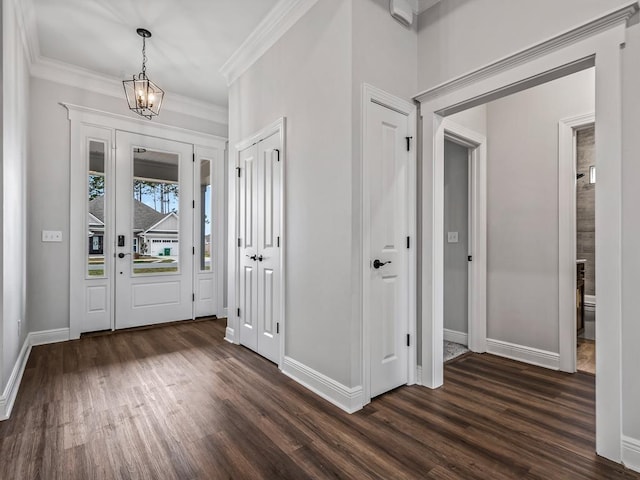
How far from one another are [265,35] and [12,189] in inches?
96.1

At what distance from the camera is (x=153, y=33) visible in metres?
3.28

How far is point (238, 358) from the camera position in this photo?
326 centimetres

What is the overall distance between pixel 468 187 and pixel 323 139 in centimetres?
188

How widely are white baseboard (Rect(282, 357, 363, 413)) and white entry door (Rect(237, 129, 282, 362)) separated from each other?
0.97 ft

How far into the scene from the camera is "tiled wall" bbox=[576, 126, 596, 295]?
4.41m

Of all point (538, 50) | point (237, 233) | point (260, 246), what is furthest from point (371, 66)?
point (237, 233)

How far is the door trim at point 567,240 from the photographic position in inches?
115

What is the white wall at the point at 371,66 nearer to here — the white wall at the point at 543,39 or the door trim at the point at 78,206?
the white wall at the point at 543,39

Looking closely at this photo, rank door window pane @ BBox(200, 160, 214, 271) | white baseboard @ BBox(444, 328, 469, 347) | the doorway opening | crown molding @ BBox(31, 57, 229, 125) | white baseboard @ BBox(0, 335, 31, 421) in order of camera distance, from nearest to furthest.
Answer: white baseboard @ BBox(0, 335, 31, 421), white baseboard @ BBox(444, 328, 469, 347), crown molding @ BBox(31, 57, 229, 125), the doorway opening, door window pane @ BBox(200, 160, 214, 271)

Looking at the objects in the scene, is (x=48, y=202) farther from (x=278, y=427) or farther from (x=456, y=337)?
(x=456, y=337)

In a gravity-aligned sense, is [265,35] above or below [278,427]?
above

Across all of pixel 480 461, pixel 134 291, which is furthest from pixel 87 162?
pixel 480 461

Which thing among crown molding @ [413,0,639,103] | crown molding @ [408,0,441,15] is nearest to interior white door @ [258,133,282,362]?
crown molding @ [413,0,639,103]

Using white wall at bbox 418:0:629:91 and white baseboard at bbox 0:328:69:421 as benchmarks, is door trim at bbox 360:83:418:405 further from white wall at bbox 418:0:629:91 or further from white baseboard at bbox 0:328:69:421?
white baseboard at bbox 0:328:69:421
